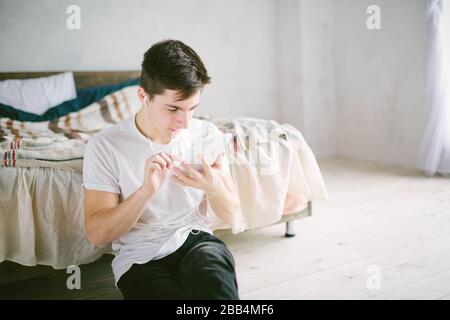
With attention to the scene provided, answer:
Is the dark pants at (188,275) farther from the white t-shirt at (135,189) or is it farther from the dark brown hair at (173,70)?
the dark brown hair at (173,70)

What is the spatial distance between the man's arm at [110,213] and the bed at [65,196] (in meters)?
0.44

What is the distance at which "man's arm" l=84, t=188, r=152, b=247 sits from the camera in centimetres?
112

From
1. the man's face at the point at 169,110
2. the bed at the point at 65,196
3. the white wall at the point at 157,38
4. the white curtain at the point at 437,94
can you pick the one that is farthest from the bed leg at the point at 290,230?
the white wall at the point at 157,38

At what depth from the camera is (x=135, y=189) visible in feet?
3.96

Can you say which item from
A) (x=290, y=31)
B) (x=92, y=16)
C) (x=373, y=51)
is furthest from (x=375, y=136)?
(x=92, y=16)

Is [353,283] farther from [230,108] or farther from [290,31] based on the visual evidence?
[290,31]

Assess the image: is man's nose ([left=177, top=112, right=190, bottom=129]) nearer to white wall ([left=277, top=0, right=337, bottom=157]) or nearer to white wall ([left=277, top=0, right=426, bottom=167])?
white wall ([left=277, top=0, right=426, bottom=167])

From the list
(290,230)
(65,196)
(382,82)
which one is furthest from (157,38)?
(65,196)

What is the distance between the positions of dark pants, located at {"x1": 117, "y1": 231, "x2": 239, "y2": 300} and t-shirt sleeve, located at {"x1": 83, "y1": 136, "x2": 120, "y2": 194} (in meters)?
0.24

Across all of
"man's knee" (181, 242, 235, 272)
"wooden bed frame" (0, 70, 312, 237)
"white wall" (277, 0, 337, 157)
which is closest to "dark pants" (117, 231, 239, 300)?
"man's knee" (181, 242, 235, 272)

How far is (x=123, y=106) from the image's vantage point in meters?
3.08

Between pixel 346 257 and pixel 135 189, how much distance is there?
3.72ft

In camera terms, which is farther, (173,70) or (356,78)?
(356,78)

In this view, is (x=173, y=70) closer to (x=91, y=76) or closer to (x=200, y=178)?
(x=200, y=178)
